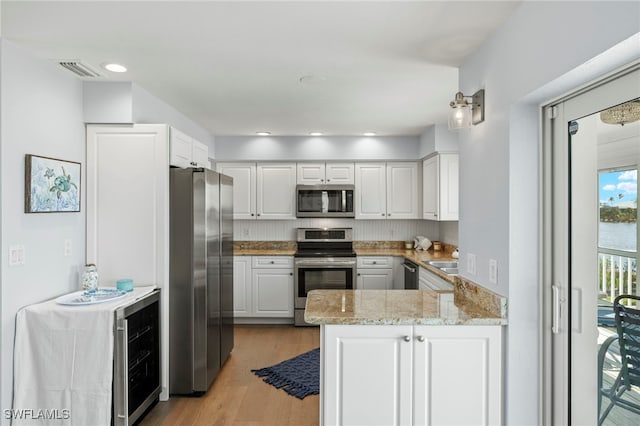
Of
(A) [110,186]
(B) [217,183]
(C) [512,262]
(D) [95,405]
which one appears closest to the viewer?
(C) [512,262]

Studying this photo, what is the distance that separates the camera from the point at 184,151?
10.7ft

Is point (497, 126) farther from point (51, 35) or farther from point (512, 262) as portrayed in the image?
point (51, 35)

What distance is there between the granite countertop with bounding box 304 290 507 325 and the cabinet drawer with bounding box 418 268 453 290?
0.76m

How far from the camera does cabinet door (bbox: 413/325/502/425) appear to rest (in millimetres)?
1906

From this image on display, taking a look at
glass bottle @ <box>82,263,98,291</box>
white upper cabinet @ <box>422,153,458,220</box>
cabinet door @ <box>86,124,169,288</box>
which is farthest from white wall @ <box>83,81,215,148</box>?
white upper cabinet @ <box>422,153,458,220</box>

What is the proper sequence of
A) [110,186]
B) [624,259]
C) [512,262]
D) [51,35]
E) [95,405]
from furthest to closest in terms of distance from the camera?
[110,186], [95,405], [51,35], [512,262], [624,259]

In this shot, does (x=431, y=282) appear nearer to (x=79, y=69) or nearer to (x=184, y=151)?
(x=184, y=151)

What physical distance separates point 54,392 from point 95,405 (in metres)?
0.26

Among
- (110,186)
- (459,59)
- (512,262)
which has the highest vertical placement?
(459,59)

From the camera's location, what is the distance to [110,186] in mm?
2936

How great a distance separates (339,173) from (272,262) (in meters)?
1.44

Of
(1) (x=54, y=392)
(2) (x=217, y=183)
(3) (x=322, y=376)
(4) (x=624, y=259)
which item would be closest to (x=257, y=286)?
(2) (x=217, y=183)

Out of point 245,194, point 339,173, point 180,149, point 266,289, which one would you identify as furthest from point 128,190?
point 339,173

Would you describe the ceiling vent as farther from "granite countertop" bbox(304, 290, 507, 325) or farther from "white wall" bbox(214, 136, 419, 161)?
"white wall" bbox(214, 136, 419, 161)
